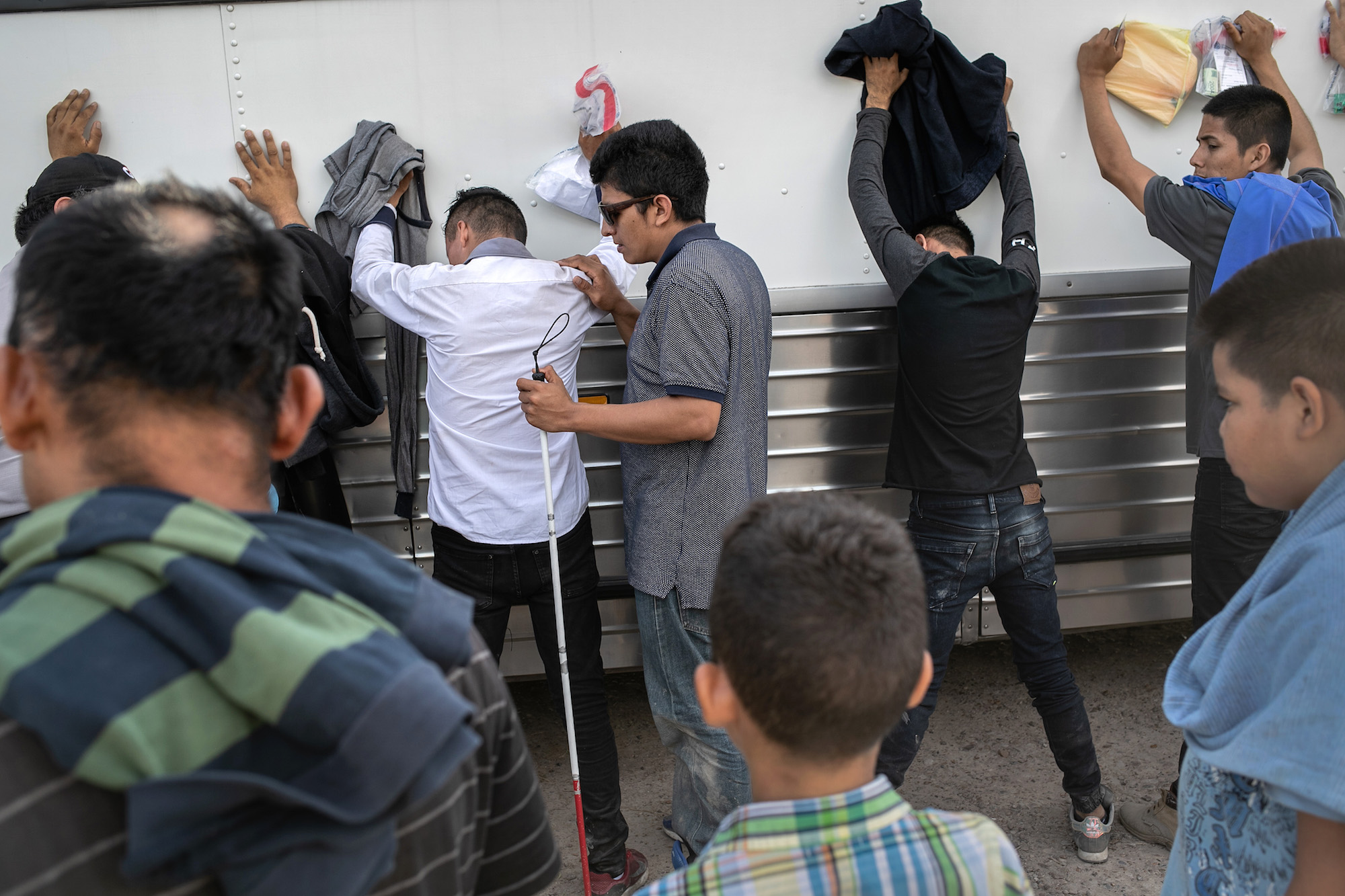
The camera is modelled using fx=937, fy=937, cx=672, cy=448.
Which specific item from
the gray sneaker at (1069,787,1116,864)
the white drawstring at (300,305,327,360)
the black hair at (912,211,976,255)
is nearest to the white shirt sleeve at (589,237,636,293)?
the white drawstring at (300,305,327,360)

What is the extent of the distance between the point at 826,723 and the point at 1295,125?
3.14 meters

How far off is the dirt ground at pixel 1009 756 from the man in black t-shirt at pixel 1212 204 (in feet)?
0.74

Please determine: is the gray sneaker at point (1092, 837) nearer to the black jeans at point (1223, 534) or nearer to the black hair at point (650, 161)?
the black jeans at point (1223, 534)

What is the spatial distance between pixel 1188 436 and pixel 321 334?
2685 millimetres

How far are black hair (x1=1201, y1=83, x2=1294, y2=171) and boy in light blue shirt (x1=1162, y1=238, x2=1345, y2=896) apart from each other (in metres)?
1.85

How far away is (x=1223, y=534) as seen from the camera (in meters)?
2.76

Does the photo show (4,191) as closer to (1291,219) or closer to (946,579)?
(946,579)

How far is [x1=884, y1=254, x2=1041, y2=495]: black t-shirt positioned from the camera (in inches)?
107

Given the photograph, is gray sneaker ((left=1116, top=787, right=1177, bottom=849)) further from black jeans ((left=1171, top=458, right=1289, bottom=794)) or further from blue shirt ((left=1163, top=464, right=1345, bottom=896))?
blue shirt ((left=1163, top=464, right=1345, bottom=896))

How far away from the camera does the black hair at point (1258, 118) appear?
9.27 ft

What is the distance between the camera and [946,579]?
110 inches

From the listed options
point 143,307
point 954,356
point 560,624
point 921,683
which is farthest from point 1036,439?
point 143,307

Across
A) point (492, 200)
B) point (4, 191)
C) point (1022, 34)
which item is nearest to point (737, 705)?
point (492, 200)

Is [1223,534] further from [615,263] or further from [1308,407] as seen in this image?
[615,263]
